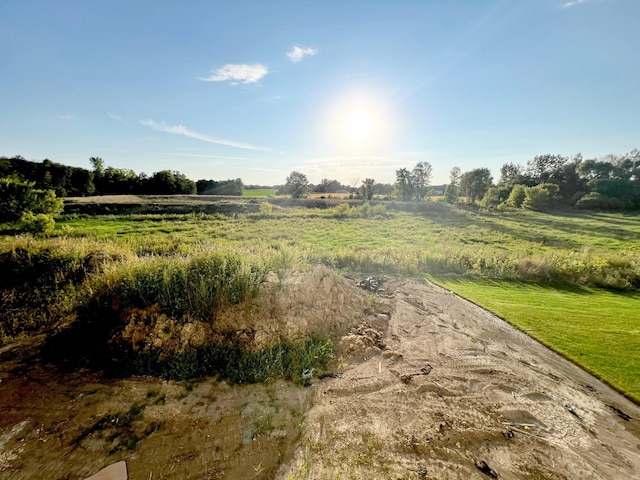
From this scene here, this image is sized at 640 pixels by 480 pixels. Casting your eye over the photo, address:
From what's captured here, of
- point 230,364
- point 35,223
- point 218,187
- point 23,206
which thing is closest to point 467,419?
point 230,364

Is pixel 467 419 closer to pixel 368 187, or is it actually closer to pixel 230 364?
pixel 230 364

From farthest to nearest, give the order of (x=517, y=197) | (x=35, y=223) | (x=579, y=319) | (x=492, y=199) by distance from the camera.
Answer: (x=492, y=199) → (x=517, y=197) → (x=35, y=223) → (x=579, y=319)

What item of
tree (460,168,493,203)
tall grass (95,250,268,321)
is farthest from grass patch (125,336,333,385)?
tree (460,168,493,203)

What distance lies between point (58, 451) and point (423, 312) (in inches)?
346

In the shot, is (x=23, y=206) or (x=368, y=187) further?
(x=368, y=187)

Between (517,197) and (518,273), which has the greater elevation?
(517,197)

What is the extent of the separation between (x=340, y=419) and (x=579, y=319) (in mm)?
8530

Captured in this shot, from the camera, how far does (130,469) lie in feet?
11.1

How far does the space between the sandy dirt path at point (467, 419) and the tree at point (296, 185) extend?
7175 cm

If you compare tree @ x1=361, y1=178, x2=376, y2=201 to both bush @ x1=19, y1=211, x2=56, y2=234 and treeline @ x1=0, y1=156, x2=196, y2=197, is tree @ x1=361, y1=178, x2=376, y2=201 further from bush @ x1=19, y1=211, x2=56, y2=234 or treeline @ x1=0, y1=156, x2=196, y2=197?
bush @ x1=19, y1=211, x2=56, y2=234

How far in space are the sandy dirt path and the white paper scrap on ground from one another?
2.14 metres

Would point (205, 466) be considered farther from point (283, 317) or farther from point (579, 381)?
point (579, 381)

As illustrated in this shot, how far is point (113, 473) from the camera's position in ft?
11.0

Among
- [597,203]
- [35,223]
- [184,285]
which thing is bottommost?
[184,285]
